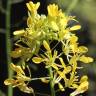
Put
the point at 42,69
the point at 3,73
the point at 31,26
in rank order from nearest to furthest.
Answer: the point at 31,26 → the point at 42,69 → the point at 3,73

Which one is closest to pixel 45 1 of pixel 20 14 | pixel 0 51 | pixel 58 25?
pixel 20 14

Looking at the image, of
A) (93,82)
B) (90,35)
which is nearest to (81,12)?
(90,35)

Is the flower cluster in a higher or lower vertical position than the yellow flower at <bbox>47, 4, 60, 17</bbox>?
lower

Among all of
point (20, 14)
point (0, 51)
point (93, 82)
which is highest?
point (20, 14)

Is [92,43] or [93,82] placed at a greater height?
[92,43]

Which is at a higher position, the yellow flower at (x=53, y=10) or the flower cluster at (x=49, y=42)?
the yellow flower at (x=53, y=10)

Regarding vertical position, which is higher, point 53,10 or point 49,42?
point 53,10

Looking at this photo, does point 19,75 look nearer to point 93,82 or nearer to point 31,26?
point 31,26

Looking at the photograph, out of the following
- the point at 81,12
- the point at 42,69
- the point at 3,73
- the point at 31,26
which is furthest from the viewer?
the point at 81,12

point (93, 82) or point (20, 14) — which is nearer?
point (20, 14)
